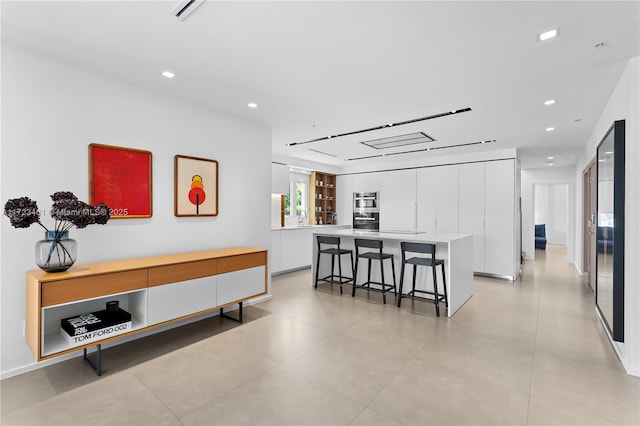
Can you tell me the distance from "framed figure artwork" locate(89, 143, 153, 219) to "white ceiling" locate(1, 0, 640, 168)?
2.47 feet

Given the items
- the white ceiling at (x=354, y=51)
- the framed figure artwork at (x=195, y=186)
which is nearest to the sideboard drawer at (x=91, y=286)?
the framed figure artwork at (x=195, y=186)

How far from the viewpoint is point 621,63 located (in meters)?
2.75

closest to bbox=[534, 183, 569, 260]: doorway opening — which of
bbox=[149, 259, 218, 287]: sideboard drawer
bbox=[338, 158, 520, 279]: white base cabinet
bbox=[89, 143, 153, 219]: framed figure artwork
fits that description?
bbox=[338, 158, 520, 279]: white base cabinet

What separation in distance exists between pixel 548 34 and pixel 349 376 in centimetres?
303

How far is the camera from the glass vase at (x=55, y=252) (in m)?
2.47

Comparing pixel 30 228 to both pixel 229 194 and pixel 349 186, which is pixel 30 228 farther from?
pixel 349 186

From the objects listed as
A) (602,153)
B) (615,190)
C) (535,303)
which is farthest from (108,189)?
(535,303)

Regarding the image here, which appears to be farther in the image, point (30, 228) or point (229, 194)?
point (229, 194)

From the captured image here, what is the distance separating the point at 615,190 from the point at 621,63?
1.11 metres

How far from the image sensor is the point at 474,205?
6.60 meters

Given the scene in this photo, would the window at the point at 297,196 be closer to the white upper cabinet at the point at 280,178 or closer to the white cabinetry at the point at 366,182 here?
the white upper cabinet at the point at 280,178

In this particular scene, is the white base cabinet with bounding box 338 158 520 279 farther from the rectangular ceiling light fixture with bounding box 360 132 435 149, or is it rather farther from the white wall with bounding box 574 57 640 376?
the white wall with bounding box 574 57 640 376

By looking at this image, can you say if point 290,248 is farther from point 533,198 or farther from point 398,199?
point 533,198

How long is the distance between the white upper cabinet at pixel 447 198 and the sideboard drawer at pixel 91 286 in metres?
5.98
